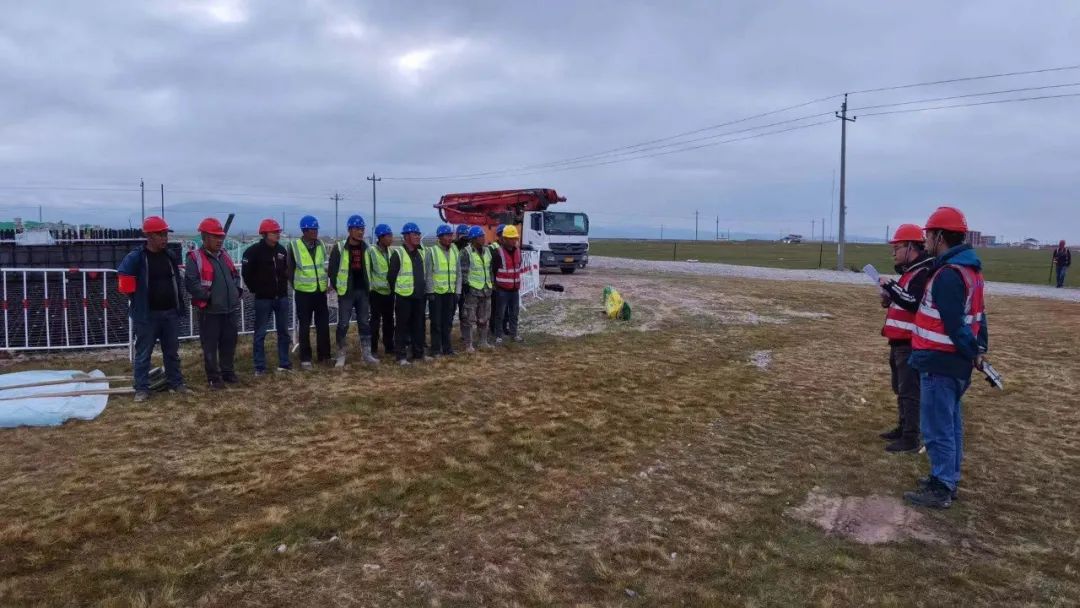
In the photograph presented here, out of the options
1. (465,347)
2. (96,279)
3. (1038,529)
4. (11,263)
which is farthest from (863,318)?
(11,263)

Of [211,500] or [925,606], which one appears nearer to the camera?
[925,606]

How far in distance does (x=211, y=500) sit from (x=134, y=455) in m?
1.24

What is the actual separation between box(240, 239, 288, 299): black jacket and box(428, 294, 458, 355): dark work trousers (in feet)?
6.53

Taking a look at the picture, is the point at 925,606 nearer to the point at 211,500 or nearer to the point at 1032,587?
the point at 1032,587

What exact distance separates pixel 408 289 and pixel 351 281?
73cm

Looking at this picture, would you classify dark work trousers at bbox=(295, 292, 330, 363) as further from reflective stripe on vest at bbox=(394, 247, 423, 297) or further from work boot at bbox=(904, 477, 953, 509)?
work boot at bbox=(904, 477, 953, 509)

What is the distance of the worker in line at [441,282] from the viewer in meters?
8.80

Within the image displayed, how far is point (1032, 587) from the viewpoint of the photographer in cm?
346

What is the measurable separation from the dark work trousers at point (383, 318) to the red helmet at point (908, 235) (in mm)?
6026

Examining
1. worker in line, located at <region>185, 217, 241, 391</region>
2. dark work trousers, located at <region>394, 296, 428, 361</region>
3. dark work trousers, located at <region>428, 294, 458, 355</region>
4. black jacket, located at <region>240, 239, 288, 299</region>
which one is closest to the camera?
worker in line, located at <region>185, 217, 241, 391</region>

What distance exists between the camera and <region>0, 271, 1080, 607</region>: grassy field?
11.2ft

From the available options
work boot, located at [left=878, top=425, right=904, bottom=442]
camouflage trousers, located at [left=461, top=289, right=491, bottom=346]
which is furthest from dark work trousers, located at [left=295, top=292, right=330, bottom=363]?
work boot, located at [left=878, top=425, right=904, bottom=442]

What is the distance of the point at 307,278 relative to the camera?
A: 7.94 m

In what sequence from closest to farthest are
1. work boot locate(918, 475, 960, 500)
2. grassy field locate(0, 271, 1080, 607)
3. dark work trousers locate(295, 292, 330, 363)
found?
grassy field locate(0, 271, 1080, 607) → work boot locate(918, 475, 960, 500) → dark work trousers locate(295, 292, 330, 363)
